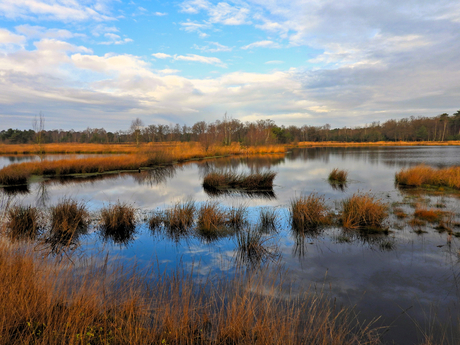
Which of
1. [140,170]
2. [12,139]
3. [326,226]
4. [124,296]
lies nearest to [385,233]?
[326,226]

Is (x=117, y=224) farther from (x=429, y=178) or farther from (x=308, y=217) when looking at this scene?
(x=429, y=178)

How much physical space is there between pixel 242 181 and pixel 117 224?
769 centimetres

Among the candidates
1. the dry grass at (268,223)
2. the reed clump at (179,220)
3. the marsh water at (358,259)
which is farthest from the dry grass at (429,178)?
the reed clump at (179,220)

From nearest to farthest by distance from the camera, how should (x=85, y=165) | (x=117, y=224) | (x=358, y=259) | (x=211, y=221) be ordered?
1. (x=358, y=259)
2. (x=117, y=224)
3. (x=211, y=221)
4. (x=85, y=165)

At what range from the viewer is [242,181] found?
14148 millimetres

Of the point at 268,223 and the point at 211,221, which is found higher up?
the point at 211,221

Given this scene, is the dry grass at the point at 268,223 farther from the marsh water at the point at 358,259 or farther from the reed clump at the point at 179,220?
the reed clump at the point at 179,220

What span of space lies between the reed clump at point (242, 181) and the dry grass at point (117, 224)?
6.77 meters

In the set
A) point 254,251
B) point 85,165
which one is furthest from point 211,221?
point 85,165

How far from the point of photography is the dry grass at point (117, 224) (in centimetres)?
706

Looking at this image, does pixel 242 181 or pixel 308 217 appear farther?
pixel 242 181

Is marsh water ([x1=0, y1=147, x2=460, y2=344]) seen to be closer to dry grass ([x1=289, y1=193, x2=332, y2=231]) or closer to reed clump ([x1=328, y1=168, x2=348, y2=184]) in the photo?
dry grass ([x1=289, y1=193, x2=332, y2=231])

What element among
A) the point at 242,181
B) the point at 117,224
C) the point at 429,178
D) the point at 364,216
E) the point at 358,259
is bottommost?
the point at 358,259

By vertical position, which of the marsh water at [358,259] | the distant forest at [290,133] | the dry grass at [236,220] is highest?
the distant forest at [290,133]
